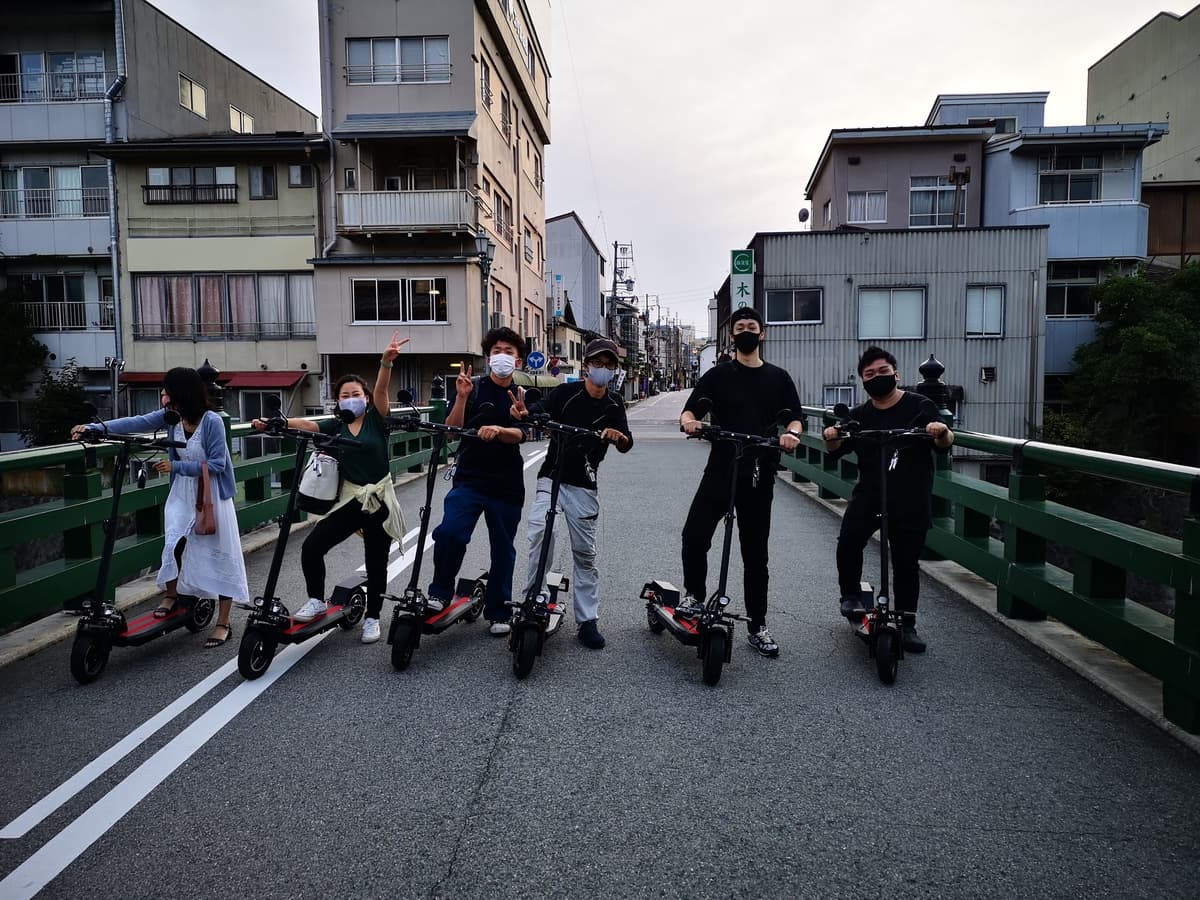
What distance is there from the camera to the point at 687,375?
181 m

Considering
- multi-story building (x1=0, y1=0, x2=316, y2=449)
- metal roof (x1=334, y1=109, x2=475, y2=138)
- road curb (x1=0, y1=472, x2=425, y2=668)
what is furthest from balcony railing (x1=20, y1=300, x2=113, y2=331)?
road curb (x1=0, y1=472, x2=425, y2=668)

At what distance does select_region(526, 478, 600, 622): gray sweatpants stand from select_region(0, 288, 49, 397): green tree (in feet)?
98.8

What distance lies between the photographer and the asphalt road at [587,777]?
269 cm

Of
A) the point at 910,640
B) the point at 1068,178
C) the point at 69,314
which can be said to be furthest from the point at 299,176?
the point at 910,640

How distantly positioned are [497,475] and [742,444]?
156cm

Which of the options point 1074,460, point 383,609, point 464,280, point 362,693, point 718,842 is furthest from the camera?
point 464,280

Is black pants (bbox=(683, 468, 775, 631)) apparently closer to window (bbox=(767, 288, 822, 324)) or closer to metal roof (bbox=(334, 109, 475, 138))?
window (bbox=(767, 288, 822, 324))

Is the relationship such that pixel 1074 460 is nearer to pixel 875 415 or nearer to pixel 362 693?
pixel 875 415

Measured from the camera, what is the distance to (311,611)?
5.02 m

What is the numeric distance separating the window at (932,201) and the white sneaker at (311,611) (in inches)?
1233

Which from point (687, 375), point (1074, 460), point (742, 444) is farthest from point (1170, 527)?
point (687, 375)

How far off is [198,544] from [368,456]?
1.17 meters

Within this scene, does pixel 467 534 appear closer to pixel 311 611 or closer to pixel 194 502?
pixel 311 611

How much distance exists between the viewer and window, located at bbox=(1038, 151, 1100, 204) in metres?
29.0
